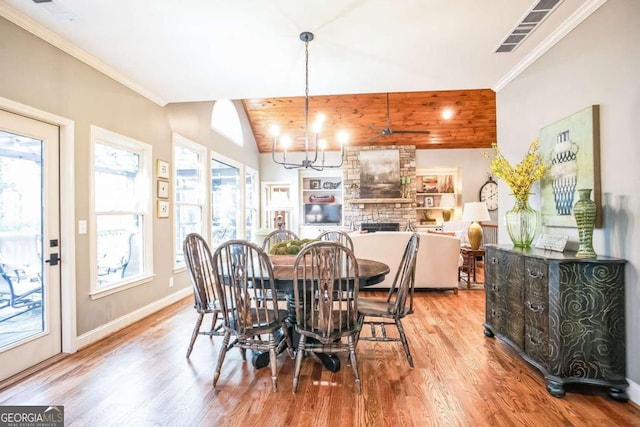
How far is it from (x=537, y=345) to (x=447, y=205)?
6.52m

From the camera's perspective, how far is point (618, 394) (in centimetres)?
211

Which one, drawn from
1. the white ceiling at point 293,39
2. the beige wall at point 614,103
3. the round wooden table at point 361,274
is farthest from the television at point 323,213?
the beige wall at point 614,103

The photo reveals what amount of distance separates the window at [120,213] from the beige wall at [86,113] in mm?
100

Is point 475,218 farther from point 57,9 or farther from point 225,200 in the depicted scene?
point 57,9

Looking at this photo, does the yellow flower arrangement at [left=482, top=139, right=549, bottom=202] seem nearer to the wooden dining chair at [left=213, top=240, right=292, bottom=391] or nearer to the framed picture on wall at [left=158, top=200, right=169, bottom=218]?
the wooden dining chair at [left=213, top=240, right=292, bottom=391]

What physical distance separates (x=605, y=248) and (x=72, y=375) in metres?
3.94

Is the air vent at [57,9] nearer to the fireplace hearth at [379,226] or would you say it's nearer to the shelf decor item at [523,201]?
the shelf decor item at [523,201]

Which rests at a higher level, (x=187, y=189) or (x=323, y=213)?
(x=187, y=189)

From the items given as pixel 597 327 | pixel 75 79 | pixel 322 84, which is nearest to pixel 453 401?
pixel 597 327

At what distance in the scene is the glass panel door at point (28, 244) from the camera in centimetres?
243

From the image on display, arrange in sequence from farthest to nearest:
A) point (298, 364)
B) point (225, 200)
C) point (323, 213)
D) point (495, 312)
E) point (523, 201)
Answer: point (323, 213) → point (225, 200) → point (495, 312) → point (523, 201) → point (298, 364)

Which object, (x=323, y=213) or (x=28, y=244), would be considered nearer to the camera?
(x=28, y=244)

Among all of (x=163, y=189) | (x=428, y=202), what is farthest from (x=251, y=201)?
(x=428, y=202)

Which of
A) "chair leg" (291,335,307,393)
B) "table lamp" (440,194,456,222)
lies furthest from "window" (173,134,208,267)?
"table lamp" (440,194,456,222)
